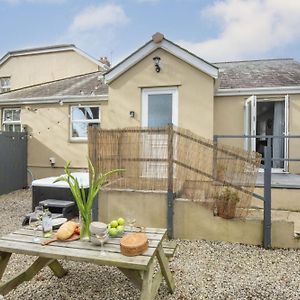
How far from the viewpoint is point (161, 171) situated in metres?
5.41

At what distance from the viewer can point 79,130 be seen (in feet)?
37.2

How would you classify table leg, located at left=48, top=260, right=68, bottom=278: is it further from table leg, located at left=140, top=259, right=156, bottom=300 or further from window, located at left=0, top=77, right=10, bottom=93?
window, located at left=0, top=77, right=10, bottom=93

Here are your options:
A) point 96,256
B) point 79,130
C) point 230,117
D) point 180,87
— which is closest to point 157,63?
point 180,87

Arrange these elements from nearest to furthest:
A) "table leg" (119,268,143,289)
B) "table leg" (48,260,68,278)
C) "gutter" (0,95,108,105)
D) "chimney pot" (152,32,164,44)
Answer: "table leg" (119,268,143,289), "table leg" (48,260,68,278), "chimney pot" (152,32,164,44), "gutter" (0,95,108,105)

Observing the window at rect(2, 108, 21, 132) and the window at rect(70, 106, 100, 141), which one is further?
the window at rect(2, 108, 21, 132)

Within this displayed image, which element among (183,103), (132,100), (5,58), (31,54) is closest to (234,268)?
(183,103)

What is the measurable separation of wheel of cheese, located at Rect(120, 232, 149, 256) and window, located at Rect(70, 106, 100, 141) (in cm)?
863

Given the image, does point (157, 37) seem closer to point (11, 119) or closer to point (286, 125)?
point (286, 125)

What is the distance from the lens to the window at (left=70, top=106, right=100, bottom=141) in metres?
11.1

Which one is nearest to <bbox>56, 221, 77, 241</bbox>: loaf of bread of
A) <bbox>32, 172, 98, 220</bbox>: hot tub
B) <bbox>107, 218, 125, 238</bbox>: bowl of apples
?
<bbox>107, 218, 125, 238</bbox>: bowl of apples

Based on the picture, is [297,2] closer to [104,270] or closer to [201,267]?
[201,267]

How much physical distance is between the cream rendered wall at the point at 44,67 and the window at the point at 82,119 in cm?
641

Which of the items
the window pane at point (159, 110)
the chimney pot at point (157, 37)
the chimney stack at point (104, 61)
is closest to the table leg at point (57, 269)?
the window pane at point (159, 110)

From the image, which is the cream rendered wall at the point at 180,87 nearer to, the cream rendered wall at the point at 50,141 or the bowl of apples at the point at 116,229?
the cream rendered wall at the point at 50,141
